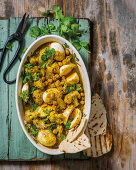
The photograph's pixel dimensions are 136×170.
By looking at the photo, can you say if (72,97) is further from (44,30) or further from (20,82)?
(44,30)

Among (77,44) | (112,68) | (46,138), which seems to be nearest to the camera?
(46,138)

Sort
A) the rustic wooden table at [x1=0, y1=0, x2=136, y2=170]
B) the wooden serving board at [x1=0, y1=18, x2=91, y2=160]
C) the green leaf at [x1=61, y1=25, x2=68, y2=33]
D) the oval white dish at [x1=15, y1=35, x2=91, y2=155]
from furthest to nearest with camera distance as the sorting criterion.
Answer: the rustic wooden table at [x1=0, y1=0, x2=136, y2=170] < the wooden serving board at [x1=0, y1=18, x2=91, y2=160] < the green leaf at [x1=61, y1=25, x2=68, y2=33] < the oval white dish at [x1=15, y1=35, x2=91, y2=155]

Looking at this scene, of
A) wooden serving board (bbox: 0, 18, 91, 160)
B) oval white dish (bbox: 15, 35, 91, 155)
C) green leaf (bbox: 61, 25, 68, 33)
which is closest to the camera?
oval white dish (bbox: 15, 35, 91, 155)

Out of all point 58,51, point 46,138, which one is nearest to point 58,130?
point 46,138

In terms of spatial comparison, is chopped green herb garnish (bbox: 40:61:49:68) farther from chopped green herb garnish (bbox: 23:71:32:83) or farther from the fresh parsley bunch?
the fresh parsley bunch

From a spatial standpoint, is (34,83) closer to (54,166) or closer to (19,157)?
(19,157)

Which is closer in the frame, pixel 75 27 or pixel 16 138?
pixel 75 27

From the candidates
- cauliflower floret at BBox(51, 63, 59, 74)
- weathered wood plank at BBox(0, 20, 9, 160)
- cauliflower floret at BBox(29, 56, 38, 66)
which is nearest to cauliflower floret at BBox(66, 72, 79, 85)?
cauliflower floret at BBox(51, 63, 59, 74)
